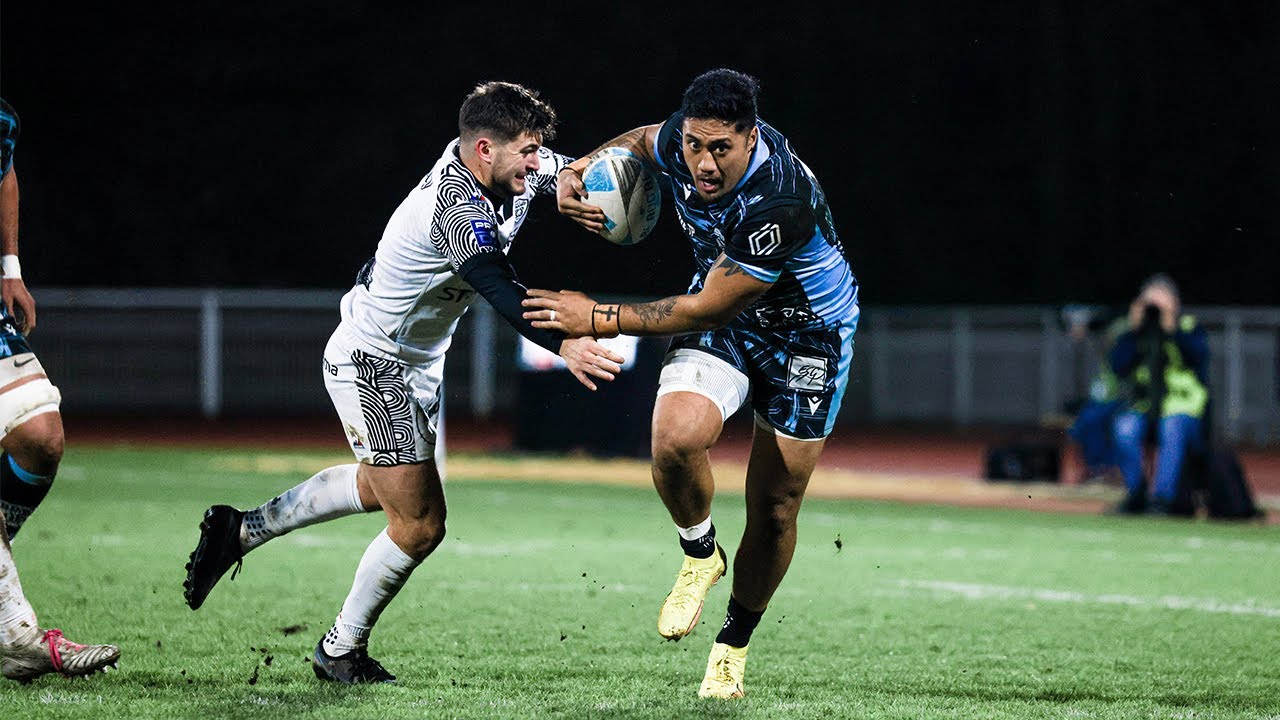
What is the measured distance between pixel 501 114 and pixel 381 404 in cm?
116

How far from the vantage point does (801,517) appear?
12438 mm

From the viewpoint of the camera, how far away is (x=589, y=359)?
5.07 meters

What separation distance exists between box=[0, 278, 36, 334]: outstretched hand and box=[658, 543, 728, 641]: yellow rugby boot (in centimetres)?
275

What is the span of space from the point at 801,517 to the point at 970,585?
3.87m

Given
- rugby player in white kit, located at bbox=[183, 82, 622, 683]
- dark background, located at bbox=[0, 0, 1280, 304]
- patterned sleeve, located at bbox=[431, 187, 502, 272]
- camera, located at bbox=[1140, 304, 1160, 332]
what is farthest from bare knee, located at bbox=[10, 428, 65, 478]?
dark background, located at bbox=[0, 0, 1280, 304]

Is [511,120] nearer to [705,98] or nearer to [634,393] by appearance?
[705,98]

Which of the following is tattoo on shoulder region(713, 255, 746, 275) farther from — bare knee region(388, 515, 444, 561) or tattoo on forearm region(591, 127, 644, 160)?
bare knee region(388, 515, 444, 561)

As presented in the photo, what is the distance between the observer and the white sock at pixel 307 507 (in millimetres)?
5988

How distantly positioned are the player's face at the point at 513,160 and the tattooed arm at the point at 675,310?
1.83 feet

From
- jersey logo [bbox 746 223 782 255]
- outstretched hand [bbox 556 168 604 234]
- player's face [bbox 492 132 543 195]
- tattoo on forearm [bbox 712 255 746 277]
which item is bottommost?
tattoo on forearm [bbox 712 255 746 277]

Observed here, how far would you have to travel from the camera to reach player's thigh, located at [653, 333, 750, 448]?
17.7 ft

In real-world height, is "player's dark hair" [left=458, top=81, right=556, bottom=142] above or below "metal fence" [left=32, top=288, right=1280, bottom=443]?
above

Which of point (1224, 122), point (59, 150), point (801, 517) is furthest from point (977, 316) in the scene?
point (59, 150)

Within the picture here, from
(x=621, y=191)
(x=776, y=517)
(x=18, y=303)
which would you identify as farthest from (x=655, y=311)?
(x=18, y=303)
